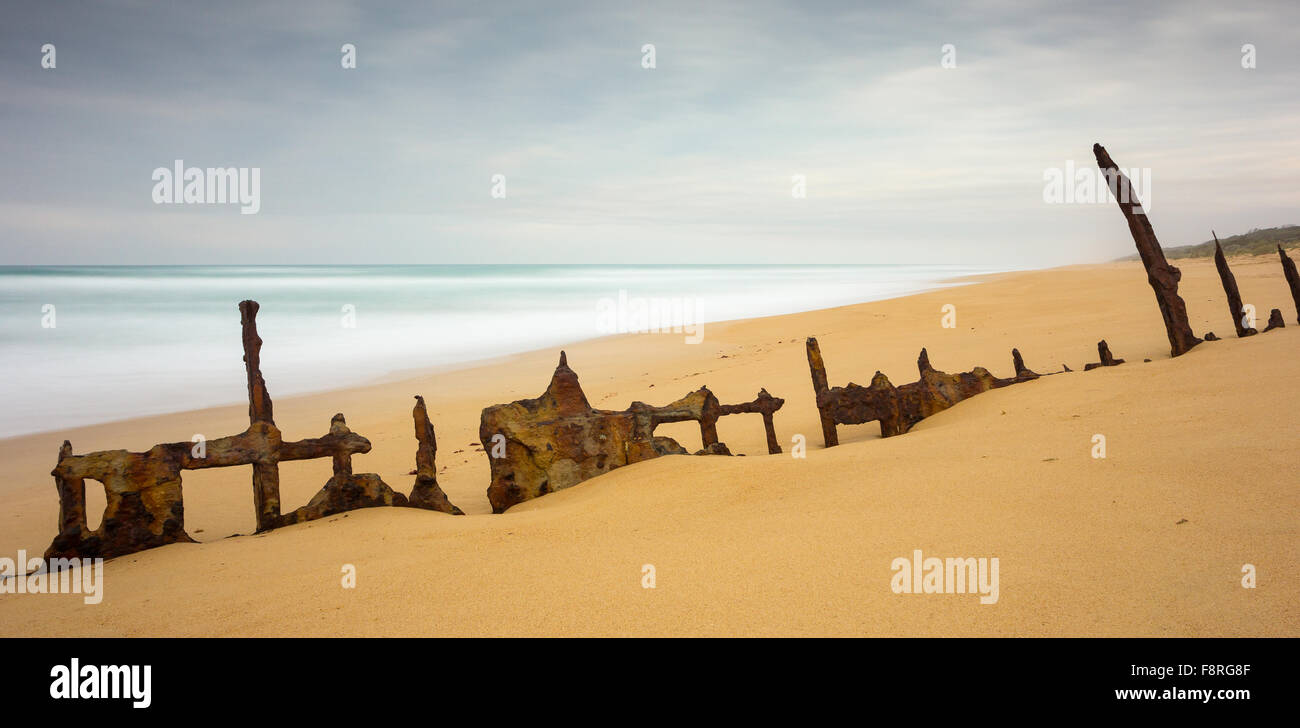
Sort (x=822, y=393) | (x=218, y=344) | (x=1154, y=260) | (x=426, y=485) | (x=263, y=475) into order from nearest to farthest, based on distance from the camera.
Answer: (x=263, y=475)
(x=426, y=485)
(x=822, y=393)
(x=1154, y=260)
(x=218, y=344)

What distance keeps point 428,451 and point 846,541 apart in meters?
2.58

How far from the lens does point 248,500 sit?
5863 millimetres

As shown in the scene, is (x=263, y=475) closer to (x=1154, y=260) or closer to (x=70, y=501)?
(x=70, y=501)

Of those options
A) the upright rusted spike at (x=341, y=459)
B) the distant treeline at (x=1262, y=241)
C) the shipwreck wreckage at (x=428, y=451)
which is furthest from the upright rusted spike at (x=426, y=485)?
the distant treeline at (x=1262, y=241)

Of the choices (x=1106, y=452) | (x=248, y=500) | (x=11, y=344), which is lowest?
(x=248, y=500)

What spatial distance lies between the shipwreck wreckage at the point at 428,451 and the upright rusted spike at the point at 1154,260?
0.95m

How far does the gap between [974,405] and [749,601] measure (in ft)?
12.7

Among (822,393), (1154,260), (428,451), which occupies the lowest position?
(428,451)

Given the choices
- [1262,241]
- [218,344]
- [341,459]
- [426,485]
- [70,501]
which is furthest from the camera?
[1262,241]

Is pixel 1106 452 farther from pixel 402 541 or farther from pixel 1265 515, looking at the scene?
pixel 402 541

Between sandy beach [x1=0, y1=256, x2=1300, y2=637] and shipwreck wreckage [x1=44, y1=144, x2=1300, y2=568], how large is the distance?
0.18m

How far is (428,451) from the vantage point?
4438mm

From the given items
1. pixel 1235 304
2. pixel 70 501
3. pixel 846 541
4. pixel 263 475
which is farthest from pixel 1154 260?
pixel 70 501
